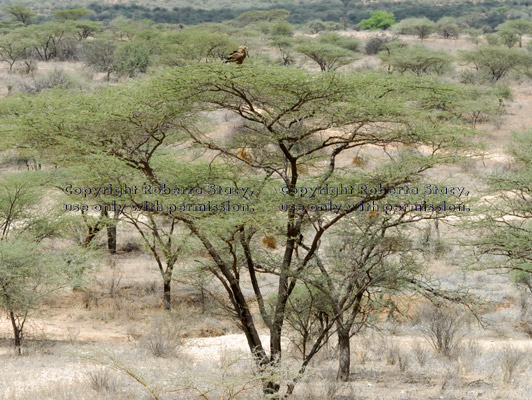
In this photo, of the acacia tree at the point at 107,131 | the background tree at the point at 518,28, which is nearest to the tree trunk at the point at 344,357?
the acacia tree at the point at 107,131

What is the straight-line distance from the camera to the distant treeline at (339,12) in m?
76.6

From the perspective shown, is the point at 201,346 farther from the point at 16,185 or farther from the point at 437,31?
the point at 437,31

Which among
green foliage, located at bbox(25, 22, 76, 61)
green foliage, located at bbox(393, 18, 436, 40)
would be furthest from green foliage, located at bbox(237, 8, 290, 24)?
green foliage, located at bbox(25, 22, 76, 61)

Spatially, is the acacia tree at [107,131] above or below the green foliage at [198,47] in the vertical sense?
below

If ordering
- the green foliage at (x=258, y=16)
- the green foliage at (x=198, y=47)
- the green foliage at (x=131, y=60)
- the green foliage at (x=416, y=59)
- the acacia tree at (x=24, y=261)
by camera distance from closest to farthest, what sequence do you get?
the acacia tree at (x=24, y=261) → the green foliage at (x=198, y=47) → the green foliage at (x=416, y=59) → the green foliage at (x=131, y=60) → the green foliage at (x=258, y=16)

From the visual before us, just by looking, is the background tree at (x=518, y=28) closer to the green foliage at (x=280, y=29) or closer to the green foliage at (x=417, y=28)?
the green foliage at (x=417, y=28)

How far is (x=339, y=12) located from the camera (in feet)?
286

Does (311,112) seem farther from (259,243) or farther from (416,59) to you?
(416,59)

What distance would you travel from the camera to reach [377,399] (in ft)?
28.8

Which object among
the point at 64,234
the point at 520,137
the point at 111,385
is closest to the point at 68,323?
the point at 64,234

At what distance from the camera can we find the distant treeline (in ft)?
251

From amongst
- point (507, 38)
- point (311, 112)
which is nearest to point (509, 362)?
point (311, 112)

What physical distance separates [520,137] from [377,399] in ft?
49.9

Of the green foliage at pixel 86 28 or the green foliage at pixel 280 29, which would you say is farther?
the green foliage at pixel 280 29
